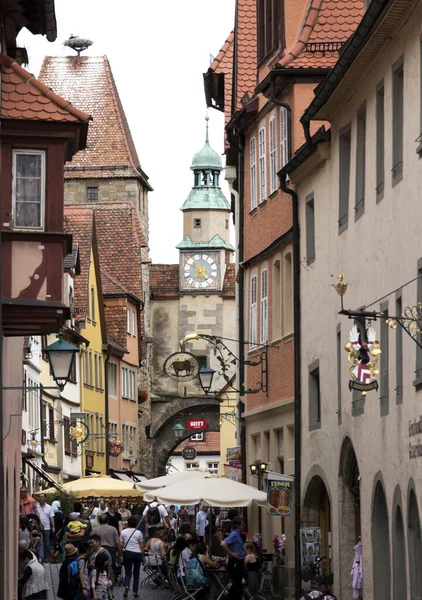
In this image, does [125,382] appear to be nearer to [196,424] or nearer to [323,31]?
[196,424]

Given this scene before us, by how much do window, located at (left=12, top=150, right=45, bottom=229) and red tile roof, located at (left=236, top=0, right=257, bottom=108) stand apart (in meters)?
16.4

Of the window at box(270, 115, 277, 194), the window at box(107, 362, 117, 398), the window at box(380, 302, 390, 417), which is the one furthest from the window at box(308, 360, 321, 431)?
the window at box(107, 362, 117, 398)

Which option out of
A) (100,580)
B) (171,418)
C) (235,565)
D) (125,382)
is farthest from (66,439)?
(100,580)

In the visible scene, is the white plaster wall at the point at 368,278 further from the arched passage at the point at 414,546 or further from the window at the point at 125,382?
the window at the point at 125,382

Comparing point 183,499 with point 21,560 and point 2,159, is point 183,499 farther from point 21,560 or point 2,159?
point 2,159

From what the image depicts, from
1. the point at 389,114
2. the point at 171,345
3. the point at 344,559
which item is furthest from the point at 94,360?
the point at 389,114

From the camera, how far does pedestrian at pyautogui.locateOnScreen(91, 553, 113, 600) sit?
850 inches

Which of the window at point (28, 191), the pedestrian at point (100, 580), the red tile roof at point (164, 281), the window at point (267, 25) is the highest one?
the red tile roof at point (164, 281)

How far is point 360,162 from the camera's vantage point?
22.8 meters

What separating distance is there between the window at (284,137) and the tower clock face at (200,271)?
66.6 metres

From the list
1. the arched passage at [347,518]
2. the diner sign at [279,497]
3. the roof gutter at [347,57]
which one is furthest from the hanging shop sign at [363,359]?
the diner sign at [279,497]

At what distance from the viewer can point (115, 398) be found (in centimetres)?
6925

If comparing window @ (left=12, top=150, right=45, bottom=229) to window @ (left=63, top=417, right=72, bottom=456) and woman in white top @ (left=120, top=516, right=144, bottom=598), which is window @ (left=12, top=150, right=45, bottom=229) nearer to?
woman in white top @ (left=120, top=516, right=144, bottom=598)

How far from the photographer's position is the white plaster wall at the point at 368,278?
61.9 feet
